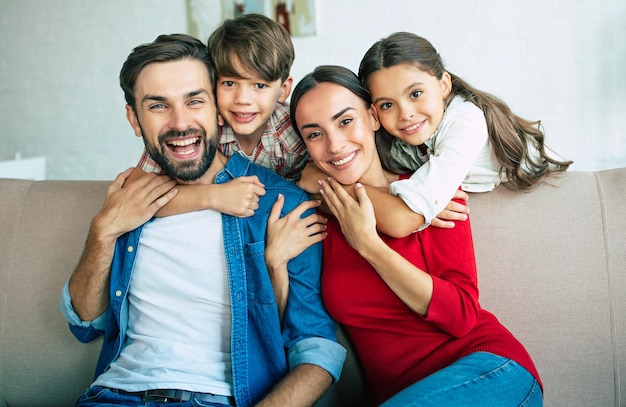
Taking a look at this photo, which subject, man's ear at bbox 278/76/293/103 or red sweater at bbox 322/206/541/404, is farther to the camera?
man's ear at bbox 278/76/293/103

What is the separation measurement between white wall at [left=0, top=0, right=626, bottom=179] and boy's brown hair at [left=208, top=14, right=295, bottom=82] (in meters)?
2.05

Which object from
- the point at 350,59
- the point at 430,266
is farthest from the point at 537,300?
the point at 350,59

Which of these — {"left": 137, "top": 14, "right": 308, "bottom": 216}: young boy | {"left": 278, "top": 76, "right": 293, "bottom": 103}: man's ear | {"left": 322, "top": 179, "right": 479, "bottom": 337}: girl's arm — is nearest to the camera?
{"left": 322, "top": 179, "right": 479, "bottom": 337}: girl's arm

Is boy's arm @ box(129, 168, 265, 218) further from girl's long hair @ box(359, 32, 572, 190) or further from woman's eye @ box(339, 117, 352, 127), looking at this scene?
girl's long hair @ box(359, 32, 572, 190)

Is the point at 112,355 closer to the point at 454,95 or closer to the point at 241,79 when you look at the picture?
the point at 241,79

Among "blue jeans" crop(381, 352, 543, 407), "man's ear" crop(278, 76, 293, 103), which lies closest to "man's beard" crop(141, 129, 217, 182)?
"man's ear" crop(278, 76, 293, 103)

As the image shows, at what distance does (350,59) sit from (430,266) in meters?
2.56

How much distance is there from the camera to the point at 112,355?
156cm

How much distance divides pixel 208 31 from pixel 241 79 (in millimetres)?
2519

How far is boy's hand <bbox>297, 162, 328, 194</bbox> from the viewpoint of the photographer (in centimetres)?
158

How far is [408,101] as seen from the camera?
59.6 inches

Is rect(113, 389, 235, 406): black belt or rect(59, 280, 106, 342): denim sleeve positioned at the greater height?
rect(59, 280, 106, 342): denim sleeve

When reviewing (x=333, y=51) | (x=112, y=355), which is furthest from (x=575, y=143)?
(x=112, y=355)

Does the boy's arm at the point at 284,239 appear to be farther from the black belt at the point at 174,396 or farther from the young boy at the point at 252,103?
the black belt at the point at 174,396
